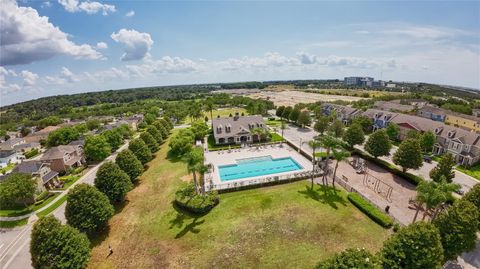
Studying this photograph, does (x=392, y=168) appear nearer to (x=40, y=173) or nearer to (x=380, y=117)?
(x=380, y=117)

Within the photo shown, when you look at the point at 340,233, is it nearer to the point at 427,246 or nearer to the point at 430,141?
the point at 427,246

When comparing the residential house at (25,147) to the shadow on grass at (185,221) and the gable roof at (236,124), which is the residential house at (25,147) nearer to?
the gable roof at (236,124)

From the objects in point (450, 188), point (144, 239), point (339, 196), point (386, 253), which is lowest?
point (144, 239)

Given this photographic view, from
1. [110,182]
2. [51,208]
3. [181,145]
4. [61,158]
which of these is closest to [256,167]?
[181,145]

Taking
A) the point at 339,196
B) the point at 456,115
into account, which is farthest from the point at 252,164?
the point at 456,115

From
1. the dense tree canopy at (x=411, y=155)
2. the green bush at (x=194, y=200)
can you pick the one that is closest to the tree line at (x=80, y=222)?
the green bush at (x=194, y=200)

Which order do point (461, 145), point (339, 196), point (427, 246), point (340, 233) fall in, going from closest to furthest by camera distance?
point (427, 246) → point (340, 233) → point (339, 196) → point (461, 145)

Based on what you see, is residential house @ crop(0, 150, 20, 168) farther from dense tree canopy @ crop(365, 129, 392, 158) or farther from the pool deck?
dense tree canopy @ crop(365, 129, 392, 158)
